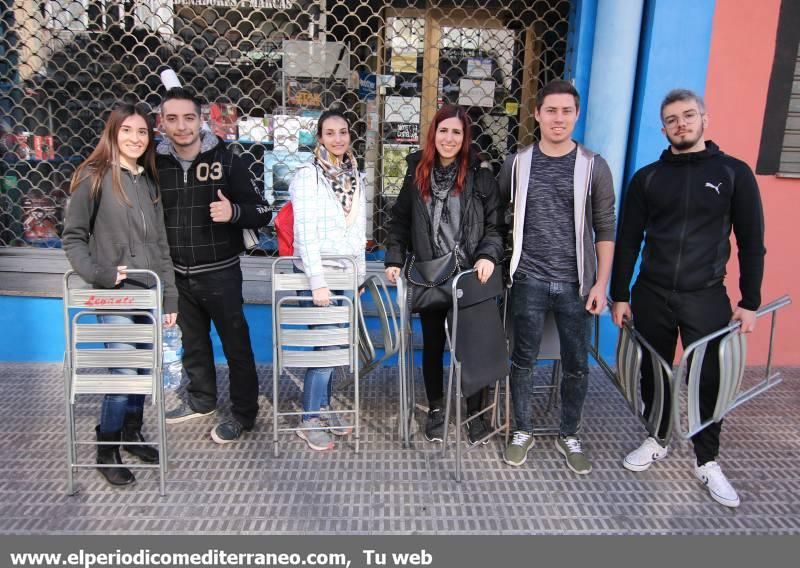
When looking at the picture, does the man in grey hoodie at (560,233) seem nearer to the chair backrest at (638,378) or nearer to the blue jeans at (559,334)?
the blue jeans at (559,334)

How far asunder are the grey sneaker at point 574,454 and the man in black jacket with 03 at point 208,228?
1.92 meters

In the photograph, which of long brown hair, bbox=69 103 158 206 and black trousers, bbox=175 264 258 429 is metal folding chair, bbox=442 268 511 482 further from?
long brown hair, bbox=69 103 158 206

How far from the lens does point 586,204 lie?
10.4 feet

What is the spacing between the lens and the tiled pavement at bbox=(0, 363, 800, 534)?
2.96 m

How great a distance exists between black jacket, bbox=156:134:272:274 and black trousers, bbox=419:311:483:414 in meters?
1.17

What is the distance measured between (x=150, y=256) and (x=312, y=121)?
2.46m

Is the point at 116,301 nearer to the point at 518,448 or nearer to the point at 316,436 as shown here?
the point at 316,436

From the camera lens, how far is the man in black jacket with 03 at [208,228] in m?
3.37

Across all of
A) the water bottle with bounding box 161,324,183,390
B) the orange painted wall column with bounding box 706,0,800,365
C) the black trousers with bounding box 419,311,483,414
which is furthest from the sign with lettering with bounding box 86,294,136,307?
the orange painted wall column with bounding box 706,0,800,365

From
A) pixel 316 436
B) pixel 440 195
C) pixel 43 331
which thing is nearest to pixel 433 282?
pixel 440 195

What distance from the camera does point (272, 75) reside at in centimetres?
528

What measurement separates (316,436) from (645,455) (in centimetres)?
196

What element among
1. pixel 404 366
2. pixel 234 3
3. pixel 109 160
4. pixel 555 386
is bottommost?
→ pixel 555 386
